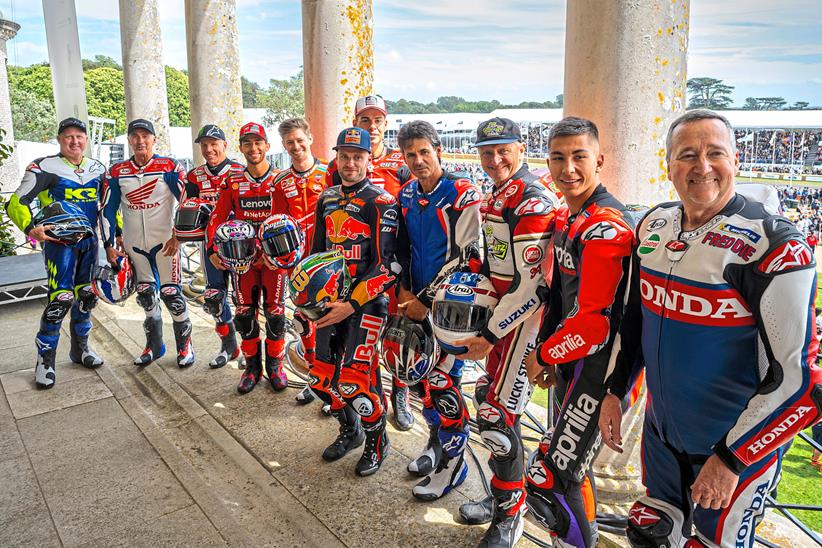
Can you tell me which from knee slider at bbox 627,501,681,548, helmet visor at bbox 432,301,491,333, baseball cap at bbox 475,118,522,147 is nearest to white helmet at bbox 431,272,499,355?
helmet visor at bbox 432,301,491,333

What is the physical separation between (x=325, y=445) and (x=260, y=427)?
24.8 inches

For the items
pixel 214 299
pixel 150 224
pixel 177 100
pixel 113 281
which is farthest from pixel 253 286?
pixel 177 100

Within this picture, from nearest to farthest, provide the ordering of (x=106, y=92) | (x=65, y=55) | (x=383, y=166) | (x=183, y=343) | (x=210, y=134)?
(x=383, y=166)
(x=210, y=134)
(x=183, y=343)
(x=65, y=55)
(x=106, y=92)

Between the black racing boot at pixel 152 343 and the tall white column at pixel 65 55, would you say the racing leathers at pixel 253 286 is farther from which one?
the tall white column at pixel 65 55

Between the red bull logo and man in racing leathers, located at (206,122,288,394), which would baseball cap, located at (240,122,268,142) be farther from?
the red bull logo

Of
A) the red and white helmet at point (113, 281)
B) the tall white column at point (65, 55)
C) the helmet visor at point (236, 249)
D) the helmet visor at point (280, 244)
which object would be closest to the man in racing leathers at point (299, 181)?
the helmet visor at point (236, 249)

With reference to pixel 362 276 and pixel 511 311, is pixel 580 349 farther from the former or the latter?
pixel 362 276

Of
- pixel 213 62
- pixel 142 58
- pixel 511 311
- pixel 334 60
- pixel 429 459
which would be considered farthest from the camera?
pixel 142 58

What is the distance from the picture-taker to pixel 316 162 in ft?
15.9

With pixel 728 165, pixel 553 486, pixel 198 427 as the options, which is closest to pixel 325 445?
pixel 198 427

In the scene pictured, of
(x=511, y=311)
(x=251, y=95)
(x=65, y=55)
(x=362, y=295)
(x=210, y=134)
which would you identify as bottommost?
(x=362, y=295)

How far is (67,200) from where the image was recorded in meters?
5.52

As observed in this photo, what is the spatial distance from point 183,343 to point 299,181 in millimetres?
2306

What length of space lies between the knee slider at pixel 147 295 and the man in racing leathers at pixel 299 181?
1894 mm
